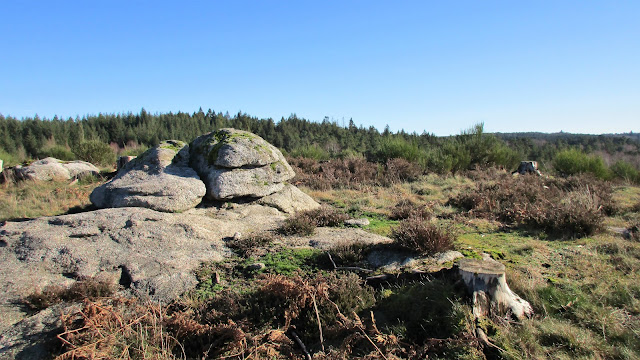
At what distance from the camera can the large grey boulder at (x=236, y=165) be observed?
7172mm

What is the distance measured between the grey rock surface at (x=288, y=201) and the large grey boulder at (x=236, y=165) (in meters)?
0.12

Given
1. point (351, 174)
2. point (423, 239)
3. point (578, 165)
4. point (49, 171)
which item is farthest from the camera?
point (578, 165)

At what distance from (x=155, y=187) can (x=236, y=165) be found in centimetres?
157

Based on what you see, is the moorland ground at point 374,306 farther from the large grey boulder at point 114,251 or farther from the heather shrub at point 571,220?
the large grey boulder at point 114,251

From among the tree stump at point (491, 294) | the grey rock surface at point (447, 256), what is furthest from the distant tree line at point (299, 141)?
the tree stump at point (491, 294)

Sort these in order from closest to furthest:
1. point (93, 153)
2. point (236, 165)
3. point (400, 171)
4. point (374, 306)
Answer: point (374, 306)
point (236, 165)
point (400, 171)
point (93, 153)

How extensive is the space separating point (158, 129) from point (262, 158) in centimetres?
3795

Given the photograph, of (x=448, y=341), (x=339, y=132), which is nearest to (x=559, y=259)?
(x=448, y=341)

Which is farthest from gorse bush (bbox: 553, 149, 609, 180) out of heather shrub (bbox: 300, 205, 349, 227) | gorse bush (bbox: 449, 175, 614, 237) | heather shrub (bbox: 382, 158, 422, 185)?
heather shrub (bbox: 300, 205, 349, 227)

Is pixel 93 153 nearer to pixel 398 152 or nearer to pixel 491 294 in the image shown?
pixel 398 152

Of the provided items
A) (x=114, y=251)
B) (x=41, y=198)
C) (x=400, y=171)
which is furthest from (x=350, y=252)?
(x=400, y=171)

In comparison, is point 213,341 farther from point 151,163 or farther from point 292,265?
point 151,163

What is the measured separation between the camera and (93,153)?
16.6 meters

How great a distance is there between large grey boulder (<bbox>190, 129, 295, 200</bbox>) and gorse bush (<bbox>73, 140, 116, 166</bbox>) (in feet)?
36.3
